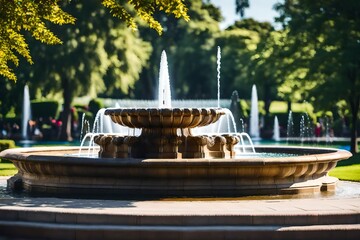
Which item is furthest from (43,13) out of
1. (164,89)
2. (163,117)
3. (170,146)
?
(164,89)

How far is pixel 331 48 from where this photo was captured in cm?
4306

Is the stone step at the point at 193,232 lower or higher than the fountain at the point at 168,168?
lower

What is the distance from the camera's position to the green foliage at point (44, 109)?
6419 cm

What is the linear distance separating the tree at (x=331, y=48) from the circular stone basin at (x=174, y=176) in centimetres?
2285

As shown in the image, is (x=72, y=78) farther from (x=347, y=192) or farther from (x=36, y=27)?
(x=347, y=192)

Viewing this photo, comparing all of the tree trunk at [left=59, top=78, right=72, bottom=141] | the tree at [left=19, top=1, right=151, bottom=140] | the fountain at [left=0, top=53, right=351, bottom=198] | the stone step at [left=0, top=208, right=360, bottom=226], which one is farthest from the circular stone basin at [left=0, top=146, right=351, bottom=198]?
the tree trunk at [left=59, top=78, right=72, bottom=141]

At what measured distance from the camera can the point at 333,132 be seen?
62.1 m

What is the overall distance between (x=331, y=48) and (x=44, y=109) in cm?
3019

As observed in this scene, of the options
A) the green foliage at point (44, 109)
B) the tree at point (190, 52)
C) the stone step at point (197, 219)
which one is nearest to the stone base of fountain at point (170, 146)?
the stone step at point (197, 219)

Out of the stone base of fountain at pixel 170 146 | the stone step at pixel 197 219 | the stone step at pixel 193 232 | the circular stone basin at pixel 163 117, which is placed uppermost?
the circular stone basin at pixel 163 117

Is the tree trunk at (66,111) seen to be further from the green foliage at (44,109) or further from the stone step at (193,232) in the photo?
the stone step at (193,232)

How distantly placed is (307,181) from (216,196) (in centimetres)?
255

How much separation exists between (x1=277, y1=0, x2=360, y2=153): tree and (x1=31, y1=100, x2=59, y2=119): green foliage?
2771 centimetres

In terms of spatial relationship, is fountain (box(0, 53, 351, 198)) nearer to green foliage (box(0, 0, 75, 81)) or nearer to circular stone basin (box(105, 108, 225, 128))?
circular stone basin (box(105, 108, 225, 128))
